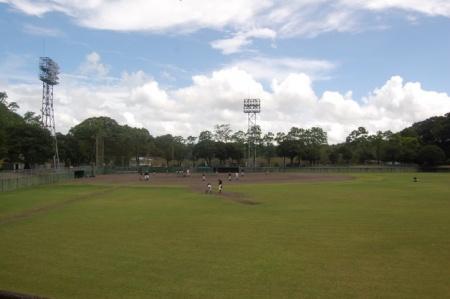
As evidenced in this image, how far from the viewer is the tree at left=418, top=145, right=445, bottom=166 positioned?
107 metres

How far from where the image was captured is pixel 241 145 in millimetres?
144375

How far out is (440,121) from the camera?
119 meters

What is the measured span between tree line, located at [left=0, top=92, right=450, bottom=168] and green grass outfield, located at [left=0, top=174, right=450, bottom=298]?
2897 inches

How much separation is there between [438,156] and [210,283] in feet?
359

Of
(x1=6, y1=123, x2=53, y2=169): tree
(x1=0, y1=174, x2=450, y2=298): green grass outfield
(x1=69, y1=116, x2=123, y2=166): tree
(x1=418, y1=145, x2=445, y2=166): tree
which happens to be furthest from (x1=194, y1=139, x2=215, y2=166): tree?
(x1=0, y1=174, x2=450, y2=298): green grass outfield

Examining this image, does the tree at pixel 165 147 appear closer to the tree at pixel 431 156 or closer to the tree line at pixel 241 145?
the tree line at pixel 241 145

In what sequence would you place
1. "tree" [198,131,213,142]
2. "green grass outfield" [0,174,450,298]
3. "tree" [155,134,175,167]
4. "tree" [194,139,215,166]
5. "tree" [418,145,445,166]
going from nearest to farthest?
"green grass outfield" [0,174,450,298], "tree" [418,145,445,166], "tree" [194,139,215,166], "tree" [155,134,175,167], "tree" [198,131,213,142]

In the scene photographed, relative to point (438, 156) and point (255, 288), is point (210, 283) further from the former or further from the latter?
point (438, 156)

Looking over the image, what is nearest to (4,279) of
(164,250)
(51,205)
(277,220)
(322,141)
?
(164,250)

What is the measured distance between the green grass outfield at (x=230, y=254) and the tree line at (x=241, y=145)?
7358 cm

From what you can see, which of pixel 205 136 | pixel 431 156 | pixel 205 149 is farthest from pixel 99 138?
pixel 431 156

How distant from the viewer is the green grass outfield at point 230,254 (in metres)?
11.1

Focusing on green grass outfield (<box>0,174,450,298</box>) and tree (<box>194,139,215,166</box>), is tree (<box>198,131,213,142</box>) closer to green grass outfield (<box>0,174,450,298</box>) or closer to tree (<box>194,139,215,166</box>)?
tree (<box>194,139,215,166</box>)

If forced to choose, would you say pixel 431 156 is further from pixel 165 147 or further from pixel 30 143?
pixel 30 143
